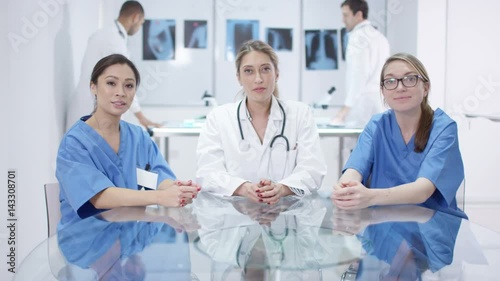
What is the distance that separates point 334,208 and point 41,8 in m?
1.83

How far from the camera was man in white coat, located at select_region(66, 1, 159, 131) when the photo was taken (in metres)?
2.98

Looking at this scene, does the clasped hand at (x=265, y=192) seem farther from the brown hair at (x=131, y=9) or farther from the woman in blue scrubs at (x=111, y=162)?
the brown hair at (x=131, y=9)

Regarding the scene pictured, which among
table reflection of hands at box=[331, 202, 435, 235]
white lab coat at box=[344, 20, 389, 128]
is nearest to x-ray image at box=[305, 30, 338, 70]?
white lab coat at box=[344, 20, 389, 128]

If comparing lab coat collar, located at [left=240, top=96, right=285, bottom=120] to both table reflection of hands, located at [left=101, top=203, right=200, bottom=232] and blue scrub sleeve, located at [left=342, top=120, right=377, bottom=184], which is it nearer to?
blue scrub sleeve, located at [left=342, top=120, right=377, bottom=184]

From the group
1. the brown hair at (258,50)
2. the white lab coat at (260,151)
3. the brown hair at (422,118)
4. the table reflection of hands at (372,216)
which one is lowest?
the table reflection of hands at (372,216)

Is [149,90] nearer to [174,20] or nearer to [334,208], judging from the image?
[174,20]

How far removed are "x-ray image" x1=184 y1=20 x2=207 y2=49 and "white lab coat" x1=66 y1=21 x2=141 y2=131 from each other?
800mm

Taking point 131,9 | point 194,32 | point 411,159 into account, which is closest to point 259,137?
point 411,159

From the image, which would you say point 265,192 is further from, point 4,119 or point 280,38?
point 280,38

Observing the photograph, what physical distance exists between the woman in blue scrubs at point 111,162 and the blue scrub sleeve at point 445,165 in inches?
29.8

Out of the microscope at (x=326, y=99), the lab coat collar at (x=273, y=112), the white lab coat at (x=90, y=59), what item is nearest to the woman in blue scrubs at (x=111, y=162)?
the lab coat collar at (x=273, y=112)

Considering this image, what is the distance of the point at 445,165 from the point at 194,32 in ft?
11.2

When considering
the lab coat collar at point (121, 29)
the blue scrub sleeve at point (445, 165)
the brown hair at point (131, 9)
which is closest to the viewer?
the blue scrub sleeve at point (445, 165)

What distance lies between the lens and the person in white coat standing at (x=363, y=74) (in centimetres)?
402
